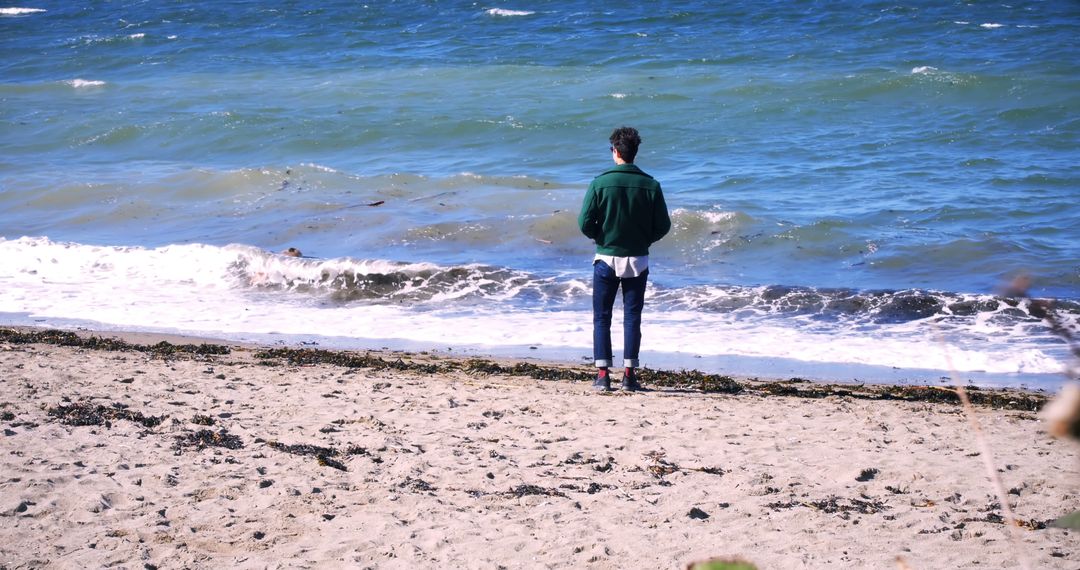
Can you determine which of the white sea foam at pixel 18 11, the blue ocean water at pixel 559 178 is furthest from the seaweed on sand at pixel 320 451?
the white sea foam at pixel 18 11

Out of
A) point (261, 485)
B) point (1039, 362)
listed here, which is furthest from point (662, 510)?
point (1039, 362)

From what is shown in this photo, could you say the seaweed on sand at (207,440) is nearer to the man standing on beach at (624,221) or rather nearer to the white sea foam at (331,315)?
the man standing on beach at (624,221)

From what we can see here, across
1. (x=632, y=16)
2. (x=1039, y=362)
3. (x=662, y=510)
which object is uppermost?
(x=632, y=16)

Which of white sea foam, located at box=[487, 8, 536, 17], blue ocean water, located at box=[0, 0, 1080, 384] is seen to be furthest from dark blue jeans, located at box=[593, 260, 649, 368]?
white sea foam, located at box=[487, 8, 536, 17]

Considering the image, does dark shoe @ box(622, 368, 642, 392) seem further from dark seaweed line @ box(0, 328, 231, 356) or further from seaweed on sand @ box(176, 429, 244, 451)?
dark seaweed line @ box(0, 328, 231, 356)

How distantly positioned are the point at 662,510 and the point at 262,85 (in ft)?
74.2

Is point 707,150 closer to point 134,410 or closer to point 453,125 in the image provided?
point 453,125

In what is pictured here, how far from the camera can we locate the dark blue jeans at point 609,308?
730 centimetres

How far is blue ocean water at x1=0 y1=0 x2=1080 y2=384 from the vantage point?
33.2ft

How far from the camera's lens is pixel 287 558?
177 inches

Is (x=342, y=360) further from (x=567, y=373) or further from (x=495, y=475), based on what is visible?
(x=495, y=475)

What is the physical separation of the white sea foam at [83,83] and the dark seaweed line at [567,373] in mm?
19892

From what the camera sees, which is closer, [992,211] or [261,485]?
[261,485]

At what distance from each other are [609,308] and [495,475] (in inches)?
88.3
